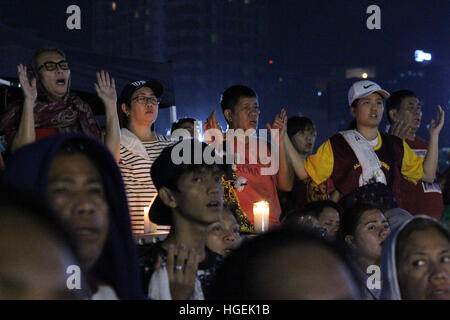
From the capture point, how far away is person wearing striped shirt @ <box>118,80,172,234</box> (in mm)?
5160

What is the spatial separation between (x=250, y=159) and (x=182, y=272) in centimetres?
329

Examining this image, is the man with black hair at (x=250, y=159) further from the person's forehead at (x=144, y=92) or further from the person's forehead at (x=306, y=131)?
the person's forehead at (x=306, y=131)

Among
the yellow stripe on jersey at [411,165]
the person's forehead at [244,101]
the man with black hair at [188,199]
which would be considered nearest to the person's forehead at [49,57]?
the man with black hair at [188,199]

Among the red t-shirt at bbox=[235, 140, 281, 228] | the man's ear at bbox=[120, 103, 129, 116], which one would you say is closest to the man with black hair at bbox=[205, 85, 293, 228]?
the red t-shirt at bbox=[235, 140, 281, 228]

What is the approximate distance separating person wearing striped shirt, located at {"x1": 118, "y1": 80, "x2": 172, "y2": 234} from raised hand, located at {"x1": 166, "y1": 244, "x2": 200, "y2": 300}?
6.66 ft

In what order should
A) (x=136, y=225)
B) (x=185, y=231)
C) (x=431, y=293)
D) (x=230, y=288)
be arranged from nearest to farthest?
(x=230, y=288) → (x=431, y=293) → (x=185, y=231) → (x=136, y=225)

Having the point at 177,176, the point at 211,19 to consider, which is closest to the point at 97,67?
the point at 177,176

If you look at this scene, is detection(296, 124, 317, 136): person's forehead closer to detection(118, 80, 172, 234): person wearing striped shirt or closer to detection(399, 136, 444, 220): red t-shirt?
detection(399, 136, 444, 220): red t-shirt

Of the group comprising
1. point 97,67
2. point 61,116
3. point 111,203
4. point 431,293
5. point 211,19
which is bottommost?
point 431,293

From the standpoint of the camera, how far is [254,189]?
604cm

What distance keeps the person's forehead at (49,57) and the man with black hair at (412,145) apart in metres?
3.14

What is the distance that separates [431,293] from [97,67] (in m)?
6.85

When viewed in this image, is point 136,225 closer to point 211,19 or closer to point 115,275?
point 115,275

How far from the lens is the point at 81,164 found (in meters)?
2.32
